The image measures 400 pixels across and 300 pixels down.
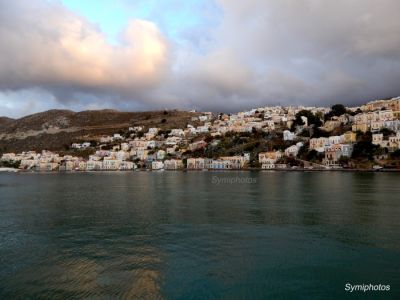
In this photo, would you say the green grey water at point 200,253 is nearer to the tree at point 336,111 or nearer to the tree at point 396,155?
the tree at point 396,155

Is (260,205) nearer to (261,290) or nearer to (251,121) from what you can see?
(261,290)

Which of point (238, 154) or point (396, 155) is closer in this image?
point (396, 155)

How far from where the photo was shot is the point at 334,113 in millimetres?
140250

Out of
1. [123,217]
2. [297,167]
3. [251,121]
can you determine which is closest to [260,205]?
[123,217]

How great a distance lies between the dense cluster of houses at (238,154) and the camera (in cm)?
11012

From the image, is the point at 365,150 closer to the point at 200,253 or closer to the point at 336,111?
the point at 336,111

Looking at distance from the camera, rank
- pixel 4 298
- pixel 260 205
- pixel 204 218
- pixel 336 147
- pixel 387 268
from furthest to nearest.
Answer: pixel 336 147
pixel 260 205
pixel 204 218
pixel 387 268
pixel 4 298

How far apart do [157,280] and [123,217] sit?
14.7 metres

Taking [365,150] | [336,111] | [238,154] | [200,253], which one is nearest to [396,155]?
[365,150]

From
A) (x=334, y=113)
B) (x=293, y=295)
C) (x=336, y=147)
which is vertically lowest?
(x=293, y=295)

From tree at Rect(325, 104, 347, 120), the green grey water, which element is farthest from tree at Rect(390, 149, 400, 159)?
the green grey water

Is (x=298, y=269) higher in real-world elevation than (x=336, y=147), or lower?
lower

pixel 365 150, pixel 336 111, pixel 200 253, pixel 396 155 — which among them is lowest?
pixel 200 253

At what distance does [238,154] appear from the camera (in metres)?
132
